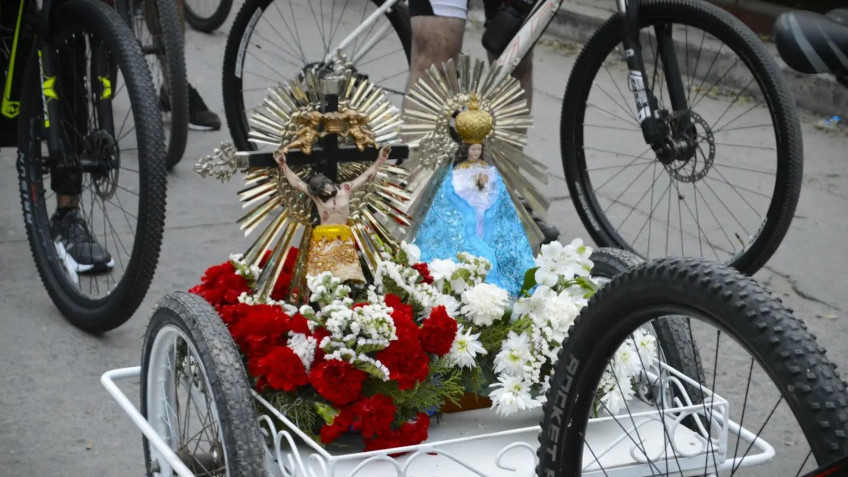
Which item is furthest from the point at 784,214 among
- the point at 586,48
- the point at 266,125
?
the point at 266,125

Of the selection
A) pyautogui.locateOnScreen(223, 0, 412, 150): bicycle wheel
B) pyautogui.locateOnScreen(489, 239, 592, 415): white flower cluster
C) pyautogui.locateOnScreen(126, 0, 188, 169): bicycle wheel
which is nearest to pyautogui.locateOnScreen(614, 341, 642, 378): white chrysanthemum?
pyautogui.locateOnScreen(489, 239, 592, 415): white flower cluster

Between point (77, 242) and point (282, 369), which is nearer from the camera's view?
point (282, 369)

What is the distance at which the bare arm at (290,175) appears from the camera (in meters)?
2.74

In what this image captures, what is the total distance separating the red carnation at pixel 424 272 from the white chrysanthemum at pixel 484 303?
11 centimetres

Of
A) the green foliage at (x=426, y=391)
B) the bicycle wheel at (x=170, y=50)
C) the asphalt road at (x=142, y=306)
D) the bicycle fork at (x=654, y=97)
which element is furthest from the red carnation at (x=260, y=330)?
the bicycle wheel at (x=170, y=50)

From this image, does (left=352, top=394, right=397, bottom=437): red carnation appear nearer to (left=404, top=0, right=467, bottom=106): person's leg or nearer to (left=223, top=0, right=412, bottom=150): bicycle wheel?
(left=223, top=0, right=412, bottom=150): bicycle wheel

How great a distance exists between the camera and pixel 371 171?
2.84m

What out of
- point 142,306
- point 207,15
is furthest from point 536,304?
point 207,15

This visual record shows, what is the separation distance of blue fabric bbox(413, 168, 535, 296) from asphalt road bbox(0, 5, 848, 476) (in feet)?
3.46

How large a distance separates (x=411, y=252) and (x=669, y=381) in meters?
0.68

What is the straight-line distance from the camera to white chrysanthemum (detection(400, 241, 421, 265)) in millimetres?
2865

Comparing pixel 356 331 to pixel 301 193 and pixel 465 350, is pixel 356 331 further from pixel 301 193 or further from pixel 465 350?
pixel 301 193

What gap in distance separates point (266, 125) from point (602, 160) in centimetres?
370

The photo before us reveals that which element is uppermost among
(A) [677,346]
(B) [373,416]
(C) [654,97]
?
(C) [654,97]
